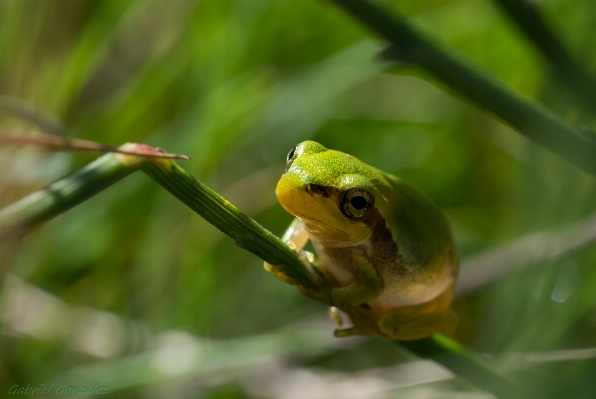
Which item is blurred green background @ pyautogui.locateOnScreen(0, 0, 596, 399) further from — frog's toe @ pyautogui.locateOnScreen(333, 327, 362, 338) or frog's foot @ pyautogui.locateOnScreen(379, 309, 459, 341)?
frog's toe @ pyautogui.locateOnScreen(333, 327, 362, 338)

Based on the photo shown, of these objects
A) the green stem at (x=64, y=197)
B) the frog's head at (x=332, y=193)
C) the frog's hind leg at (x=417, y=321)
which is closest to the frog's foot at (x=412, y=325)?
the frog's hind leg at (x=417, y=321)

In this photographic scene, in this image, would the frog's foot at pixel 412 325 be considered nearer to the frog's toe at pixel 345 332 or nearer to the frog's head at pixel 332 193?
the frog's toe at pixel 345 332

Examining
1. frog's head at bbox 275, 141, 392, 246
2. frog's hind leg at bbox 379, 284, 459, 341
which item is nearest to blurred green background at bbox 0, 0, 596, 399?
frog's hind leg at bbox 379, 284, 459, 341

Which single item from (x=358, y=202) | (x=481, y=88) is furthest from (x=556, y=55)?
(x=358, y=202)

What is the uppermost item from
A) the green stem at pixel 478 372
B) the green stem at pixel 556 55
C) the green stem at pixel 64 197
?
the green stem at pixel 556 55

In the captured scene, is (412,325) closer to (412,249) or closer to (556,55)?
(412,249)

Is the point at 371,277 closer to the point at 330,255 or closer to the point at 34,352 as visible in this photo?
the point at 330,255
